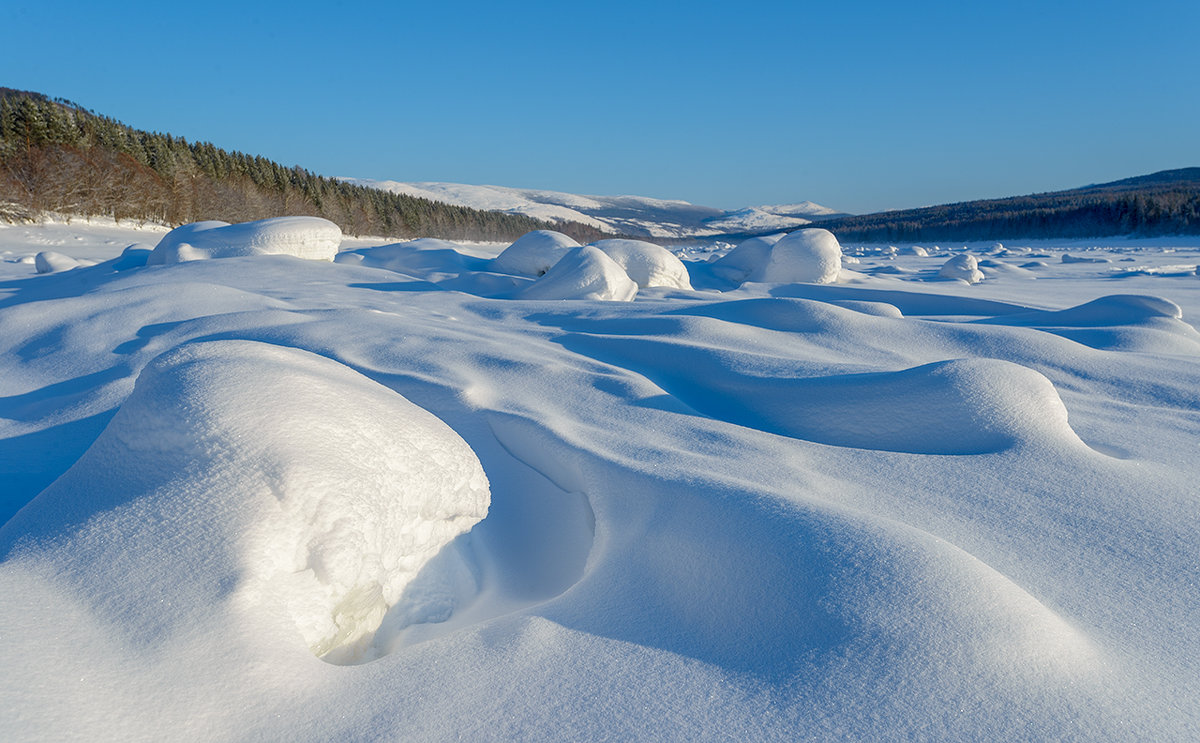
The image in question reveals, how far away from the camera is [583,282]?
5562 millimetres

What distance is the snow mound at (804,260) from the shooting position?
8203 millimetres

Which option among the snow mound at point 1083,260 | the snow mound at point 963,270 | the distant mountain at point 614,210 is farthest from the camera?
the distant mountain at point 614,210

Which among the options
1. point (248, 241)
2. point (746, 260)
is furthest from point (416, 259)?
point (746, 260)

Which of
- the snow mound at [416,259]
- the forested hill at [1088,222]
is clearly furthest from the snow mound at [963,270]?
the forested hill at [1088,222]

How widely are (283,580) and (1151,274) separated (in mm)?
12788

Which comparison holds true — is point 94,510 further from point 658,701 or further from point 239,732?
point 658,701

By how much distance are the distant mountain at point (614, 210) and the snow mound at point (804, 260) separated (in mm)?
92091

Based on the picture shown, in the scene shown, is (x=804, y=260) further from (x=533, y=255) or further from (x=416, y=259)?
(x=416, y=259)

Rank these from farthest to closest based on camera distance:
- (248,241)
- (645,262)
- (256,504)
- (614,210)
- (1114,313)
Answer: (614,210), (645,262), (248,241), (1114,313), (256,504)

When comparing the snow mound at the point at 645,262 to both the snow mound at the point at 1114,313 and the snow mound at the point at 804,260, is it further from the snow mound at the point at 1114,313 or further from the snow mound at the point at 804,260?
the snow mound at the point at 1114,313

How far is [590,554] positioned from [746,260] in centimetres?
832

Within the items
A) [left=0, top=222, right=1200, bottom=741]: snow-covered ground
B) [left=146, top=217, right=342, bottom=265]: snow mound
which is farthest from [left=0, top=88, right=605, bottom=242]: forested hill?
[left=0, top=222, right=1200, bottom=741]: snow-covered ground

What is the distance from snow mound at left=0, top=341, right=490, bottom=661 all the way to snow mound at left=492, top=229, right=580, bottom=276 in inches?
223

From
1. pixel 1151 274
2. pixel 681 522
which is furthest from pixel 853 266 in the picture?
pixel 681 522
